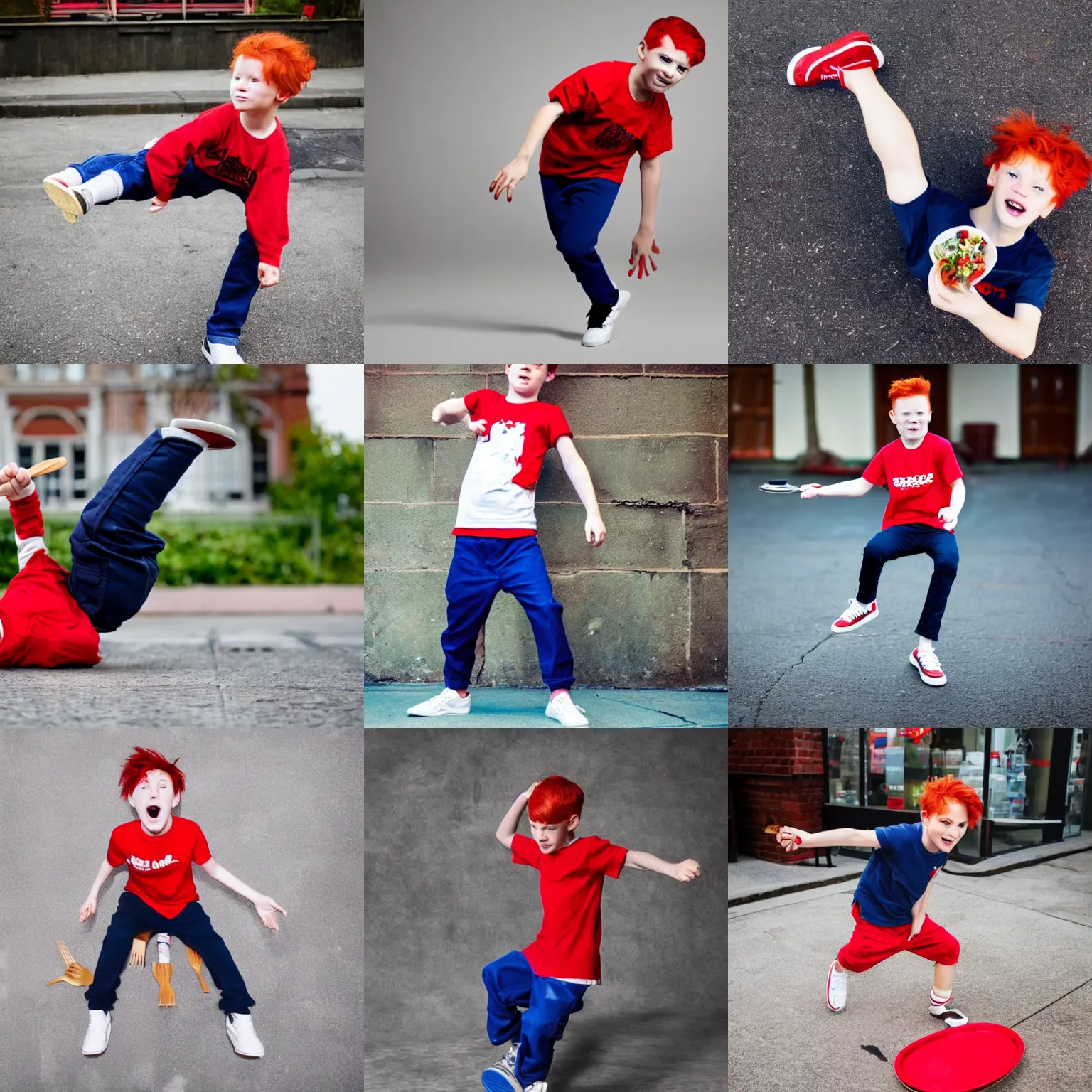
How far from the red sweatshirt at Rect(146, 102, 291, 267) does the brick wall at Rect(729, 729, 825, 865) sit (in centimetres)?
245

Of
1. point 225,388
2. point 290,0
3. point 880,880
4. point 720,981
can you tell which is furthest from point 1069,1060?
point 225,388

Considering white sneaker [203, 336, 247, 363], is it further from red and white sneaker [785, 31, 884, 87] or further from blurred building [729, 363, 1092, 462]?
red and white sneaker [785, 31, 884, 87]

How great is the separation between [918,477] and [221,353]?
2521 millimetres

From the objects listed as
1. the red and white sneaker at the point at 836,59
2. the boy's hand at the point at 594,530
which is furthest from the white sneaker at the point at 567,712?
the red and white sneaker at the point at 836,59

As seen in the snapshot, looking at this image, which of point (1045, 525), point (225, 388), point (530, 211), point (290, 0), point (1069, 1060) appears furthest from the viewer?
point (225, 388)

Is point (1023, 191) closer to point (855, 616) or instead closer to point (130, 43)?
point (855, 616)

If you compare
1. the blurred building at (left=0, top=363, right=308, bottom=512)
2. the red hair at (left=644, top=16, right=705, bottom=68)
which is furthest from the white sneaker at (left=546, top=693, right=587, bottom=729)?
the blurred building at (left=0, top=363, right=308, bottom=512)

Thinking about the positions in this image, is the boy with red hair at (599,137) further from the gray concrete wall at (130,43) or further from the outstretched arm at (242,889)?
the outstretched arm at (242,889)

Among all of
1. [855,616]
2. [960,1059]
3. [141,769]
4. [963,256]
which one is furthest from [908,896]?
[141,769]

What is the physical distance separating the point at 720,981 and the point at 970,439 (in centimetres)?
235

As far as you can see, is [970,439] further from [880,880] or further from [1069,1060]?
[1069,1060]

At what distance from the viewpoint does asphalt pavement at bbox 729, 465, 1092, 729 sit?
14.1 ft

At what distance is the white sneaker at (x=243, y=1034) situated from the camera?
406cm

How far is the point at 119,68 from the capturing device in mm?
4289
